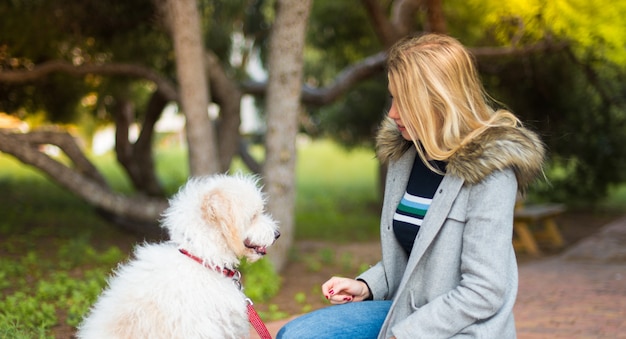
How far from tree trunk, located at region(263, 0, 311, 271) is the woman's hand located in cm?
400

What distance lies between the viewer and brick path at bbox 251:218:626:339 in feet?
16.1

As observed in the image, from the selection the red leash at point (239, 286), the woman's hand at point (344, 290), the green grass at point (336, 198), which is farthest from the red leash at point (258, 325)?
the green grass at point (336, 198)

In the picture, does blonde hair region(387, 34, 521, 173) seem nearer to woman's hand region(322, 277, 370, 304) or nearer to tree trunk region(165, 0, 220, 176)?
woman's hand region(322, 277, 370, 304)

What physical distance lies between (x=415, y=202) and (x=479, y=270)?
481mm

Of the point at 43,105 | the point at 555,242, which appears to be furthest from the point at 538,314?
the point at 43,105

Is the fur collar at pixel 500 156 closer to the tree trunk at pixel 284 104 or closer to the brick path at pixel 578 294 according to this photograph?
the brick path at pixel 578 294

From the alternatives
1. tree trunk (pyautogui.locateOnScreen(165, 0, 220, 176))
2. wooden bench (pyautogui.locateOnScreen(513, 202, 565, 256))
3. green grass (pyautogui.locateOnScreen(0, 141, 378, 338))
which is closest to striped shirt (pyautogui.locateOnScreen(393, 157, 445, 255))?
green grass (pyautogui.locateOnScreen(0, 141, 378, 338))

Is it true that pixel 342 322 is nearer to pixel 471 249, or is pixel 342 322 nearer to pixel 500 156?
pixel 471 249

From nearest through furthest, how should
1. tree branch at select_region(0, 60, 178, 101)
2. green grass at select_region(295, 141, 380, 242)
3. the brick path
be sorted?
the brick path < tree branch at select_region(0, 60, 178, 101) < green grass at select_region(295, 141, 380, 242)

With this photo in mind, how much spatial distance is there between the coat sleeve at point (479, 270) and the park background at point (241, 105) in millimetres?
825

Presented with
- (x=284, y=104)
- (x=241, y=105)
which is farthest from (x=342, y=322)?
(x=241, y=105)

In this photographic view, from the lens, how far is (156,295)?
9.16ft

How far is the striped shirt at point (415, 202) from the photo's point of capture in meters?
2.87

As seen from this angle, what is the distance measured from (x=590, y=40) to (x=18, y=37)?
6568mm
